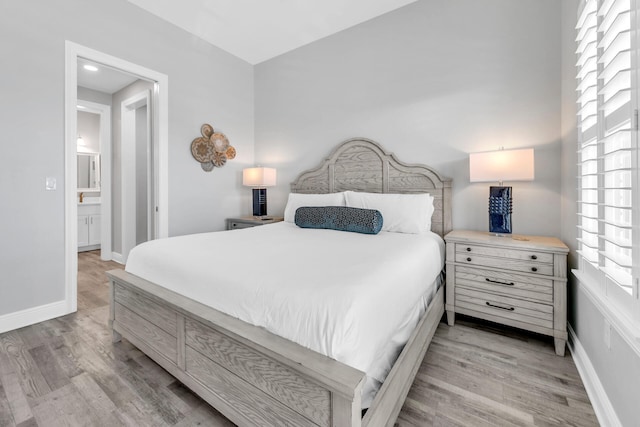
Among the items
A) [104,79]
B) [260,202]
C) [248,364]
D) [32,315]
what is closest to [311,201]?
[260,202]

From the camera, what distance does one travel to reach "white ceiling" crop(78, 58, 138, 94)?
12.1 ft

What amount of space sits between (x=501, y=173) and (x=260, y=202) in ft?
8.93

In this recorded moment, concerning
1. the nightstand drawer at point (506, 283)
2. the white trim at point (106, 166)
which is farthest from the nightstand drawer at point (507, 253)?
the white trim at point (106, 166)

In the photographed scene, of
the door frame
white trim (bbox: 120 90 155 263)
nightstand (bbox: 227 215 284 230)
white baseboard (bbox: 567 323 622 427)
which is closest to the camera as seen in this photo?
white baseboard (bbox: 567 323 622 427)

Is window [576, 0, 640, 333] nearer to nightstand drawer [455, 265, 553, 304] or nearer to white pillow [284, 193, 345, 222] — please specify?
nightstand drawer [455, 265, 553, 304]

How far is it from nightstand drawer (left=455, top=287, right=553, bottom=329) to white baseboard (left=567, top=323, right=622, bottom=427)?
18cm

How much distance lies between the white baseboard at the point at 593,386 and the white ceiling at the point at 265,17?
325 centimetres

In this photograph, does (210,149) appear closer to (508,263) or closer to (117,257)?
(117,257)

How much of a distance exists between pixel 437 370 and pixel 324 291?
1.13 metres

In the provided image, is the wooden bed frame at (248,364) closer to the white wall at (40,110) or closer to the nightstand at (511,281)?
the nightstand at (511,281)

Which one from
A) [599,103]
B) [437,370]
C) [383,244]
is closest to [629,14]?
[599,103]

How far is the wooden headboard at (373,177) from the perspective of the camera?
2713 millimetres

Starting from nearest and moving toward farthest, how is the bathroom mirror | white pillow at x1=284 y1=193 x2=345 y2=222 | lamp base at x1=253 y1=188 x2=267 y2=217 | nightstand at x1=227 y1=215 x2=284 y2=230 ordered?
white pillow at x1=284 y1=193 x2=345 y2=222 → nightstand at x1=227 y1=215 x2=284 y2=230 → lamp base at x1=253 y1=188 x2=267 y2=217 → the bathroom mirror

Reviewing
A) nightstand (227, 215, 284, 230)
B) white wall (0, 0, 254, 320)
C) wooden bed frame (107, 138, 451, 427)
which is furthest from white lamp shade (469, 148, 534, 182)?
white wall (0, 0, 254, 320)
